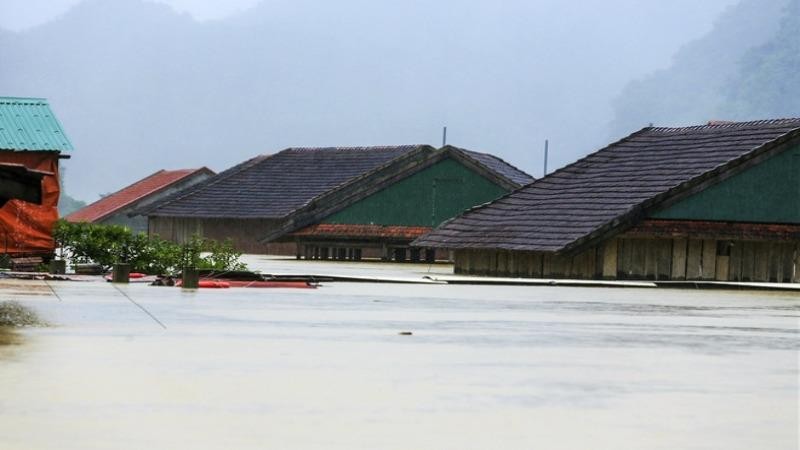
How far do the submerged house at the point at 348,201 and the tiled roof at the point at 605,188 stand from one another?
16648 millimetres

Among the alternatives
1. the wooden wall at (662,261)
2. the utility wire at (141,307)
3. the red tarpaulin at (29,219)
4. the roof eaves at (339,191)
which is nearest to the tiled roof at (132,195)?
the roof eaves at (339,191)

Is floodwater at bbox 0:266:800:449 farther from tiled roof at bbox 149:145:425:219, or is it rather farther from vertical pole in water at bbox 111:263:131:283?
tiled roof at bbox 149:145:425:219

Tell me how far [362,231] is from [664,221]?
23704mm

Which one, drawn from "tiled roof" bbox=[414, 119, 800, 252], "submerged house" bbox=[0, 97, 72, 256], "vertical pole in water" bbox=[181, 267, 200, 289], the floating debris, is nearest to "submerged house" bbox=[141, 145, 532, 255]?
"tiled roof" bbox=[414, 119, 800, 252]

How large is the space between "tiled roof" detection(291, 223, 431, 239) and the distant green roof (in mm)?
26110

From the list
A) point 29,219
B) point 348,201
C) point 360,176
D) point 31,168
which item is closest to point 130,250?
point 29,219

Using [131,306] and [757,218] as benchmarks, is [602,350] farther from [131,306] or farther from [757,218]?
[757,218]

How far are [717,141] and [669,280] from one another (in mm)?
6021

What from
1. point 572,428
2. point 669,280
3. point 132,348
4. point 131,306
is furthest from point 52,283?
point 572,428

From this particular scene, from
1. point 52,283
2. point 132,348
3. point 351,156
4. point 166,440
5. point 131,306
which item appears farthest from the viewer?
point 351,156

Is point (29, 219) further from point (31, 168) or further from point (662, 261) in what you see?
point (662, 261)

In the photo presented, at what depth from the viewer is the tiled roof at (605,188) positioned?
46938 mm

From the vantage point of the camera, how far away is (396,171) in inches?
2825

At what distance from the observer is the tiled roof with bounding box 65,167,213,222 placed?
95.8 metres
